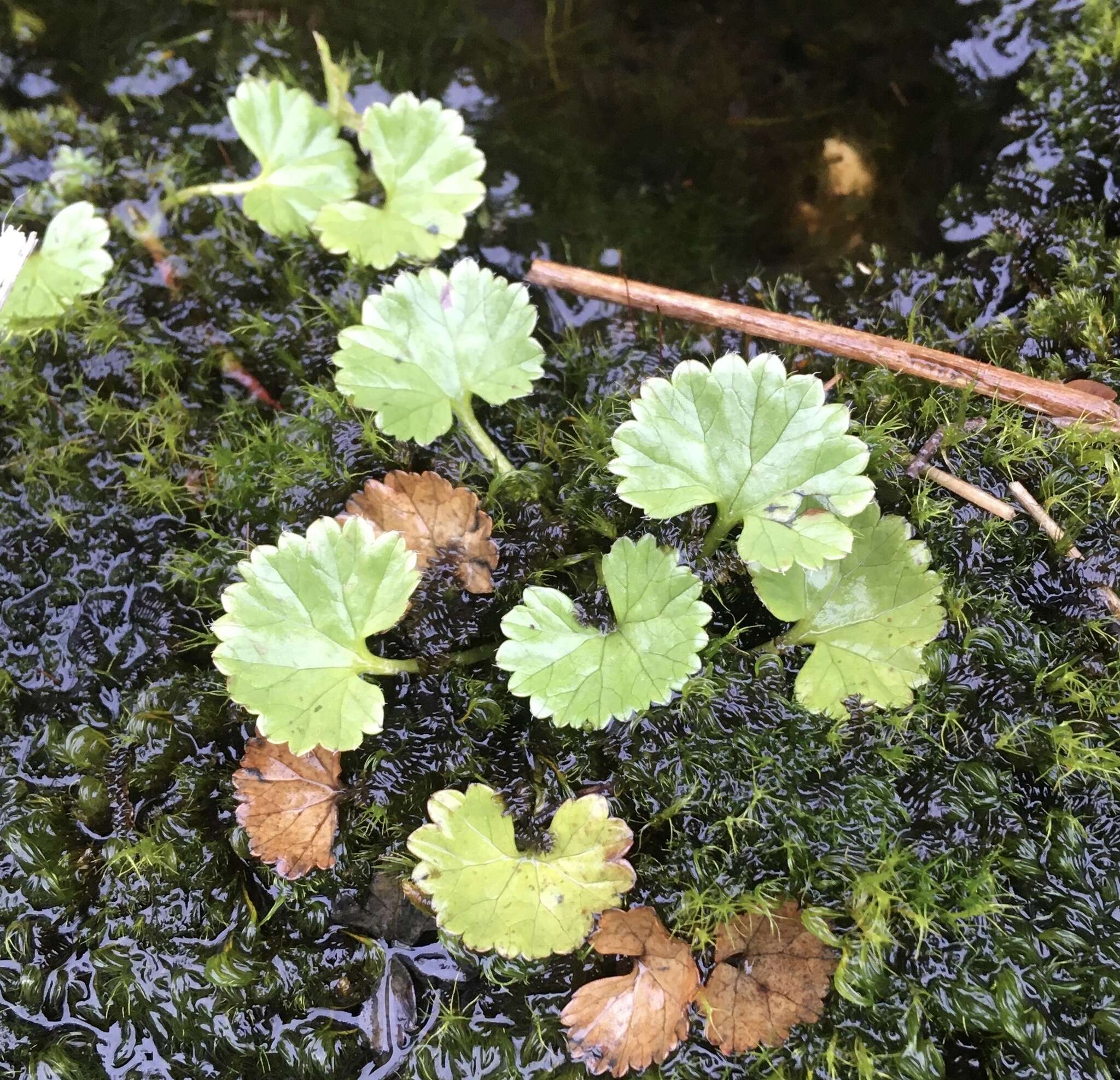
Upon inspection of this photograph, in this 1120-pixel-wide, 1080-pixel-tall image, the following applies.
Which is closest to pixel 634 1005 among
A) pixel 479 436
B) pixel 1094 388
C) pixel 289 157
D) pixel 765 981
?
pixel 765 981

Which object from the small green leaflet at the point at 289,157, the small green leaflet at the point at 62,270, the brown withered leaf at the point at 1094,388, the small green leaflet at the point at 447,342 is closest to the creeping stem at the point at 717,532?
the small green leaflet at the point at 447,342

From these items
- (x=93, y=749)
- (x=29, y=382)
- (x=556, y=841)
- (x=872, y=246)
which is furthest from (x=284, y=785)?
(x=872, y=246)

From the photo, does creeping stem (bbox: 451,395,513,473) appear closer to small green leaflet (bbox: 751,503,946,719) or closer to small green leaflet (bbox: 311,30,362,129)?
small green leaflet (bbox: 751,503,946,719)

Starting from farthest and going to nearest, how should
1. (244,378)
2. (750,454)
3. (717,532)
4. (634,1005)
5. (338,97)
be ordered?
1. (338,97)
2. (244,378)
3. (717,532)
4. (750,454)
5. (634,1005)

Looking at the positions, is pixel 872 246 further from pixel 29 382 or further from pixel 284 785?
pixel 29 382

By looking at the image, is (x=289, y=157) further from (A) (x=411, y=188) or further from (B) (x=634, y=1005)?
(B) (x=634, y=1005)

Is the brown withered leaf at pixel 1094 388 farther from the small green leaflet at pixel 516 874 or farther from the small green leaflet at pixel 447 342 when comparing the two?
the small green leaflet at pixel 516 874

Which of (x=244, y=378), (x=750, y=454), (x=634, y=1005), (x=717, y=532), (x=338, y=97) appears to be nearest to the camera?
(x=634, y=1005)
